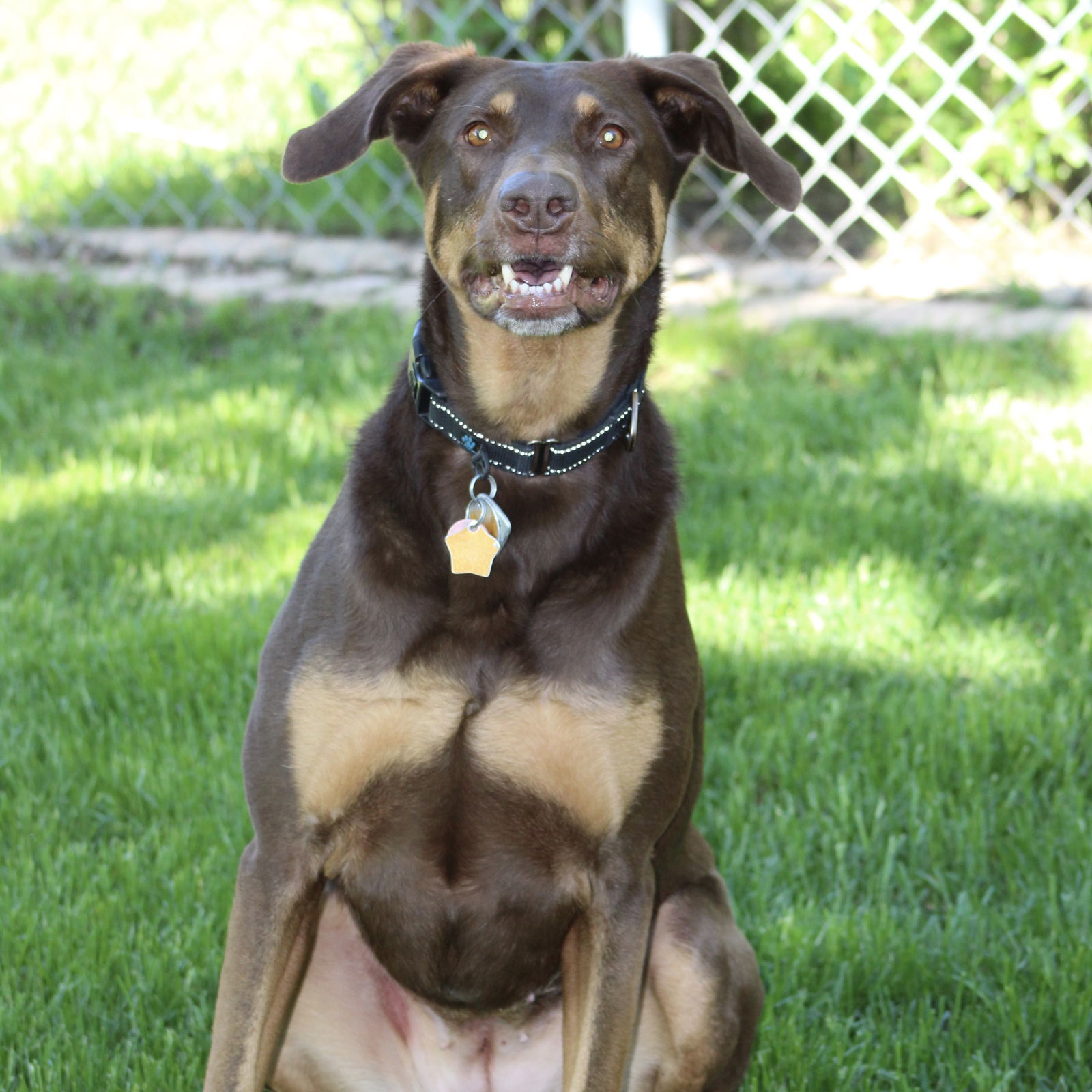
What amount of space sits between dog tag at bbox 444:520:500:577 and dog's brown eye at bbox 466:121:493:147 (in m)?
0.71

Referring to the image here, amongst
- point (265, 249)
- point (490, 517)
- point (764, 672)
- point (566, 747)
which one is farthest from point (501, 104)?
point (265, 249)

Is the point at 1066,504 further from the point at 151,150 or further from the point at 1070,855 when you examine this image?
the point at 151,150

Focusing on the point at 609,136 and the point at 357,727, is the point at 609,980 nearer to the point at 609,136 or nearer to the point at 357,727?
the point at 357,727

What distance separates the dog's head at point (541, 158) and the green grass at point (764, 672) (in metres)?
1.42

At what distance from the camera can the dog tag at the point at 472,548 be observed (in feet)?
8.30

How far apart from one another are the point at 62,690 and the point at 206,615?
0.43 meters

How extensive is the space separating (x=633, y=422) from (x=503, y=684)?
563 millimetres

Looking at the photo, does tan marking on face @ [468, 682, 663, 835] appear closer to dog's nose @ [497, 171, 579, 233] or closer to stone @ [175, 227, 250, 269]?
dog's nose @ [497, 171, 579, 233]

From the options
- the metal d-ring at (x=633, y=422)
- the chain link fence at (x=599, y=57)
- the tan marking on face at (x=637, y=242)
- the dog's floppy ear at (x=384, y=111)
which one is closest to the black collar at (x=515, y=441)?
the metal d-ring at (x=633, y=422)

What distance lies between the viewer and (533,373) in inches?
109

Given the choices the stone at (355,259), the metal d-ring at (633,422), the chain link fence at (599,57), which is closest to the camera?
the metal d-ring at (633,422)

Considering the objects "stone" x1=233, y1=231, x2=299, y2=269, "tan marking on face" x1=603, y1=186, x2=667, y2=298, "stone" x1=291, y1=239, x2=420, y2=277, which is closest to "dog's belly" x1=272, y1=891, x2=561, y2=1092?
"tan marking on face" x1=603, y1=186, x2=667, y2=298

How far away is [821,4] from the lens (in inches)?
277

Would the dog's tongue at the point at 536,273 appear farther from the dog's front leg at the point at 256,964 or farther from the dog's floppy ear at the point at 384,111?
the dog's front leg at the point at 256,964
